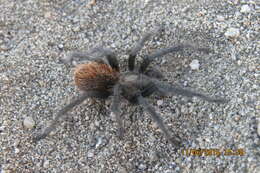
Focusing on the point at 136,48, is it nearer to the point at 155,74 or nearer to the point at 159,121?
the point at 155,74

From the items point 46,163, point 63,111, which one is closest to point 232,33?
point 63,111

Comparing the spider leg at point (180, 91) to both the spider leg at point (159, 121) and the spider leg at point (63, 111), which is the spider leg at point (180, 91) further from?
the spider leg at point (63, 111)

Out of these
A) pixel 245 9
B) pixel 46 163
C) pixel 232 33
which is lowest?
pixel 46 163

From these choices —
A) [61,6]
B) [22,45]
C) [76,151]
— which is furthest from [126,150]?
[61,6]

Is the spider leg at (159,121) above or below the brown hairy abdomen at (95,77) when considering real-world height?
below

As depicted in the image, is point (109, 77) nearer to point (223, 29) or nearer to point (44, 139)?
point (44, 139)
